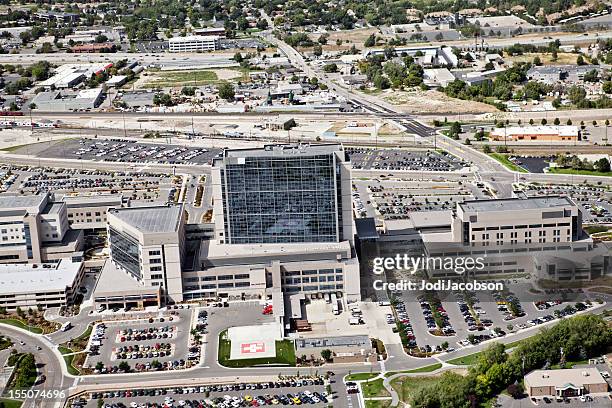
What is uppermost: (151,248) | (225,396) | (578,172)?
(151,248)

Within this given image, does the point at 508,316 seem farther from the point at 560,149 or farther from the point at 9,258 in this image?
the point at 560,149

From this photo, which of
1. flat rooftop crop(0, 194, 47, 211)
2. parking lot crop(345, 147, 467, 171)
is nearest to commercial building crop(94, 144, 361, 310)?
flat rooftop crop(0, 194, 47, 211)

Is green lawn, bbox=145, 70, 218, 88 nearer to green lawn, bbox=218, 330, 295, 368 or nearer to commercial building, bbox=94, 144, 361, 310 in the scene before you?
commercial building, bbox=94, 144, 361, 310

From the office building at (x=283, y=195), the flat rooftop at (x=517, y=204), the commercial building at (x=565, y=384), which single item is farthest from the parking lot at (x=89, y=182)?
the commercial building at (x=565, y=384)

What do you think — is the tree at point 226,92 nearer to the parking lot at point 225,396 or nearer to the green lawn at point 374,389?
the parking lot at point 225,396

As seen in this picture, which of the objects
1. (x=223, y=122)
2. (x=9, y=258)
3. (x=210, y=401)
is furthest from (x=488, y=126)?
(x=210, y=401)

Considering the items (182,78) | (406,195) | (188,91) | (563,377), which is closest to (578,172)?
(406,195)

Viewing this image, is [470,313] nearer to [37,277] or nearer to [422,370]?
[422,370]
